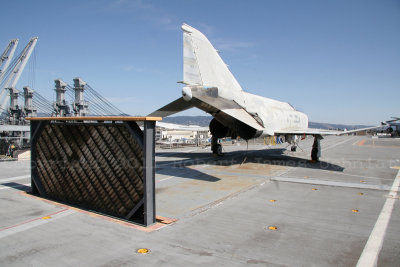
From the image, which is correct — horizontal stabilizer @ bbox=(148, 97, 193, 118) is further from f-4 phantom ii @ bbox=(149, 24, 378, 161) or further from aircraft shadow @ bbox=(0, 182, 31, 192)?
aircraft shadow @ bbox=(0, 182, 31, 192)

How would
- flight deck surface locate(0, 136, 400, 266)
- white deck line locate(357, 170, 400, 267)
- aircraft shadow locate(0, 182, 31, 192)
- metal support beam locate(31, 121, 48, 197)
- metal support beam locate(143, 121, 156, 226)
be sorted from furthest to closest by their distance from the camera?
aircraft shadow locate(0, 182, 31, 192) → metal support beam locate(31, 121, 48, 197) → metal support beam locate(143, 121, 156, 226) → flight deck surface locate(0, 136, 400, 266) → white deck line locate(357, 170, 400, 267)

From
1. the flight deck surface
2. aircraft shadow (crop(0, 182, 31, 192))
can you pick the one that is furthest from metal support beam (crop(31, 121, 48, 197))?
aircraft shadow (crop(0, 182, 31, 192))

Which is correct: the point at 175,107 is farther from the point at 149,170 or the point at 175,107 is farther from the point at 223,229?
the point at 223,229

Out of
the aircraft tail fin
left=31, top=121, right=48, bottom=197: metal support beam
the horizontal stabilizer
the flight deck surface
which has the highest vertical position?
the aircraft tail fin

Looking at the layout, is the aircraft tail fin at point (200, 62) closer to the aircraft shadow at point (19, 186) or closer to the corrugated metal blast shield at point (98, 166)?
the corrugated metal blast shield at point (98, 166)

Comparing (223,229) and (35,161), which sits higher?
(35,161)

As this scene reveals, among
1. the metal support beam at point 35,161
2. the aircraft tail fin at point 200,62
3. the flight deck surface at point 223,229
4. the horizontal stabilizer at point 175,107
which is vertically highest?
the aircraft tail fin at point 200,62

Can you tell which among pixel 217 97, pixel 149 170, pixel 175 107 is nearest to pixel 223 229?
pixel 149 170

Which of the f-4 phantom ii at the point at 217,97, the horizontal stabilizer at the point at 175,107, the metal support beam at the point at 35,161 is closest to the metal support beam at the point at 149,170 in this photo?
the metal support beam at the point at 35,161

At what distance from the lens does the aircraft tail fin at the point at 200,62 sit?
1409 cm

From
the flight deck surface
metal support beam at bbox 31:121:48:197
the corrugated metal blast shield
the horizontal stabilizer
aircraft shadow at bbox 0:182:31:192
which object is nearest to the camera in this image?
the flight deck surface

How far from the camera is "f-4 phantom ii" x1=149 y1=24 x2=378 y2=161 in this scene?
13.7m

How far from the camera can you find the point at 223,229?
6312 mm

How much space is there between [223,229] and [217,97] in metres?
8.84
